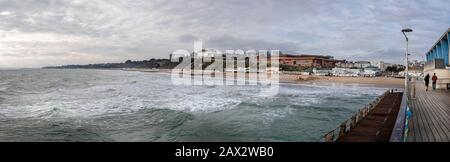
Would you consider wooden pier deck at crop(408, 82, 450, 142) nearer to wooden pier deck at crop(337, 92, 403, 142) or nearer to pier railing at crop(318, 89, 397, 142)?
wooden pier deck at crop(337, 92, 403, 142)

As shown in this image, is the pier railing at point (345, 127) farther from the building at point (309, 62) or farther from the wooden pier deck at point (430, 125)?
the building at point (309, 62)

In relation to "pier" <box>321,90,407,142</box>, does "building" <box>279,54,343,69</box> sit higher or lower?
higher

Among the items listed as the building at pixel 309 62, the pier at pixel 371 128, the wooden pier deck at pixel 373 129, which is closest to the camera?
the pier at pixel 371 128

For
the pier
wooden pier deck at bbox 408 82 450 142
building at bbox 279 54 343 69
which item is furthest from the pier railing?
building at bbox 279 54 343 69

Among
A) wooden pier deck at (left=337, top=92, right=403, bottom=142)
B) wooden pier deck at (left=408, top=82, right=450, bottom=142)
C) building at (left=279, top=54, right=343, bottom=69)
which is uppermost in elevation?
building at (left=279, top=54, right=343, bottom=69)

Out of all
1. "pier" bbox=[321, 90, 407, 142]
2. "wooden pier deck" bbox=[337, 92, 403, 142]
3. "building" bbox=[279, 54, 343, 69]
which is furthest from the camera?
"building" bbox=[279, 54, 343, 69]

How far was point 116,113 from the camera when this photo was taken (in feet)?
56.9

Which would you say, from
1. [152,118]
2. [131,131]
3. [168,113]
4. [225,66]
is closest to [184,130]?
[131,131]

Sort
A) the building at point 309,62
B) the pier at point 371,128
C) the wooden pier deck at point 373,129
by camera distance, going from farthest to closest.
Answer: the building at point 309,62 < the wooden pier deck at point 373,129 < the pier at point 371,128

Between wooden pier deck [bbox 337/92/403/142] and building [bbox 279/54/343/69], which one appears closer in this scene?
wooden pier deck [bbox 337/92/403/142]

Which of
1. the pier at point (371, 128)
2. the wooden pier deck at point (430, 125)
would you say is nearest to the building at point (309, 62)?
the wooden pier deck at point (430, 125)

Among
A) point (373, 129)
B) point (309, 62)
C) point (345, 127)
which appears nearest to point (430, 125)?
point (373, 129)

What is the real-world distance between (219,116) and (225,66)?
412 feet
